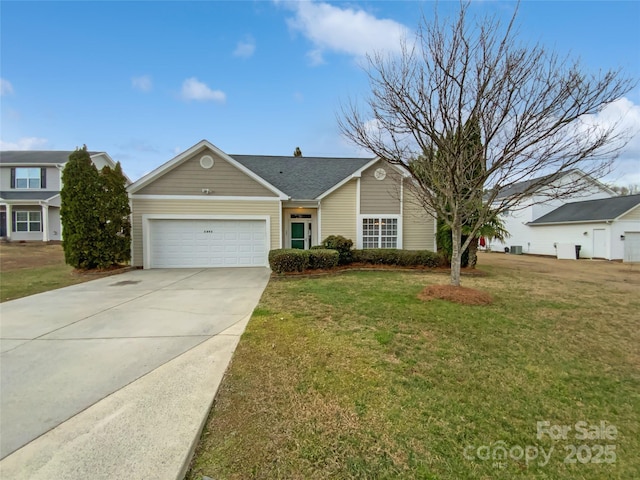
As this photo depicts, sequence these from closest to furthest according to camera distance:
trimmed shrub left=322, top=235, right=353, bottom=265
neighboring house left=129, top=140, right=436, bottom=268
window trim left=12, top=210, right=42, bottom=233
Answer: trimmed shrub left=322, top=235, right=353, bottom=265
neighboring house left=129, top=140, right=436, bottom=268
window trim left=12, top=210, right=42, bottom=233

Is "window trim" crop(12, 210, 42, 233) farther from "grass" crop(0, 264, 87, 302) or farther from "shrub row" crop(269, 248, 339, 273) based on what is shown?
"shrub row" crop(269, 248, 339, 273)

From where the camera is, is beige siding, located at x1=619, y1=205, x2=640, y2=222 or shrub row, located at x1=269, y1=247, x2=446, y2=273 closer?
shrub row, located at x1=269, y1=247, x2=446, y2=273

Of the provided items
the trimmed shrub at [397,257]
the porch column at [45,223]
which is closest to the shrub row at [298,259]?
the trimmed shrub at [397,257]

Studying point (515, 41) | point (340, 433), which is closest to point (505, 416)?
point (340, 433)

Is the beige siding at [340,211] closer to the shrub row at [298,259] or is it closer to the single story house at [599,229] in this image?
the shrub row at [298,259]

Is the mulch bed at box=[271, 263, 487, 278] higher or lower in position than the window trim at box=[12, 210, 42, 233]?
lower

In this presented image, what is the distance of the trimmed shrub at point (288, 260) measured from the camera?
408 inches

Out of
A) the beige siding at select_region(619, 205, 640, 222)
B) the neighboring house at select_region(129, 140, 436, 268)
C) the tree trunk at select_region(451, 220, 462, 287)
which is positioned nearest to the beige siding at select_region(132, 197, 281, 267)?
the neighboring house at select_region(129, 140, 436, 268)

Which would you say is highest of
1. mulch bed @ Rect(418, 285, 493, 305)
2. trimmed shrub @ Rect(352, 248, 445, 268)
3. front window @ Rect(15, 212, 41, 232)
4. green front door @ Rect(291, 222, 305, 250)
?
front window @ Rect(15, 212, 41, 232)

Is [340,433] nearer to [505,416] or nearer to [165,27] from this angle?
[505,416]

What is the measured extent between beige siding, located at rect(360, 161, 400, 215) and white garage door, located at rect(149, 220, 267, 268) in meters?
4.85

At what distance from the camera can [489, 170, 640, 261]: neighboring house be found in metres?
18.6

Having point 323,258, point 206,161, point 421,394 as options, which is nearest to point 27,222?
point 206,161

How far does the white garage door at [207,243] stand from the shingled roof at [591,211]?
21483mm
